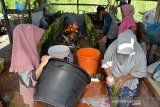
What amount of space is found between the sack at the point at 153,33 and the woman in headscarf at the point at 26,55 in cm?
221

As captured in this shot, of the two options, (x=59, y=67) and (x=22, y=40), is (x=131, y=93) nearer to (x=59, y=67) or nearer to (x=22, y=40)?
(x=59, y=67)

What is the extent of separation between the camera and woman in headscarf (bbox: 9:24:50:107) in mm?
1791

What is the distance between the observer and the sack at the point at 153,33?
3289mm

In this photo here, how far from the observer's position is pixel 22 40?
1.82 meters

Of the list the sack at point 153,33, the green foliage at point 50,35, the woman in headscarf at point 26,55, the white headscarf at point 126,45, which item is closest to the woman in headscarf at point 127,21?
the sack at point 153,33

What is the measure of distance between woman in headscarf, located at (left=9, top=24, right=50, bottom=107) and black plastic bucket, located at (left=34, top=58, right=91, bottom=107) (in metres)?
0.13

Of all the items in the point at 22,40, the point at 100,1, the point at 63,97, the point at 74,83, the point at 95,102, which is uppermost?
the point at 100,1

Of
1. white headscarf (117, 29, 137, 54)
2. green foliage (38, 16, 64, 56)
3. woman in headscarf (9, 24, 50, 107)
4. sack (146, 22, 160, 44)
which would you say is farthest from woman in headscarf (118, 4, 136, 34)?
woman in headscarf (9, 24, 50, 107)

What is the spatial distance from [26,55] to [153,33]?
249cm

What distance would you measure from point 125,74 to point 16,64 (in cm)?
124

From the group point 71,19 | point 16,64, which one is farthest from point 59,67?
point 71,19

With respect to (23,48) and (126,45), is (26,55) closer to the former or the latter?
(23,48)

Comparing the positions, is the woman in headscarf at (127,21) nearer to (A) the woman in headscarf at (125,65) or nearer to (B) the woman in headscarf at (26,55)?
(A) the woman in headscarf at (125,65)

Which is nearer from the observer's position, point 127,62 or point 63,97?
point 63,97
